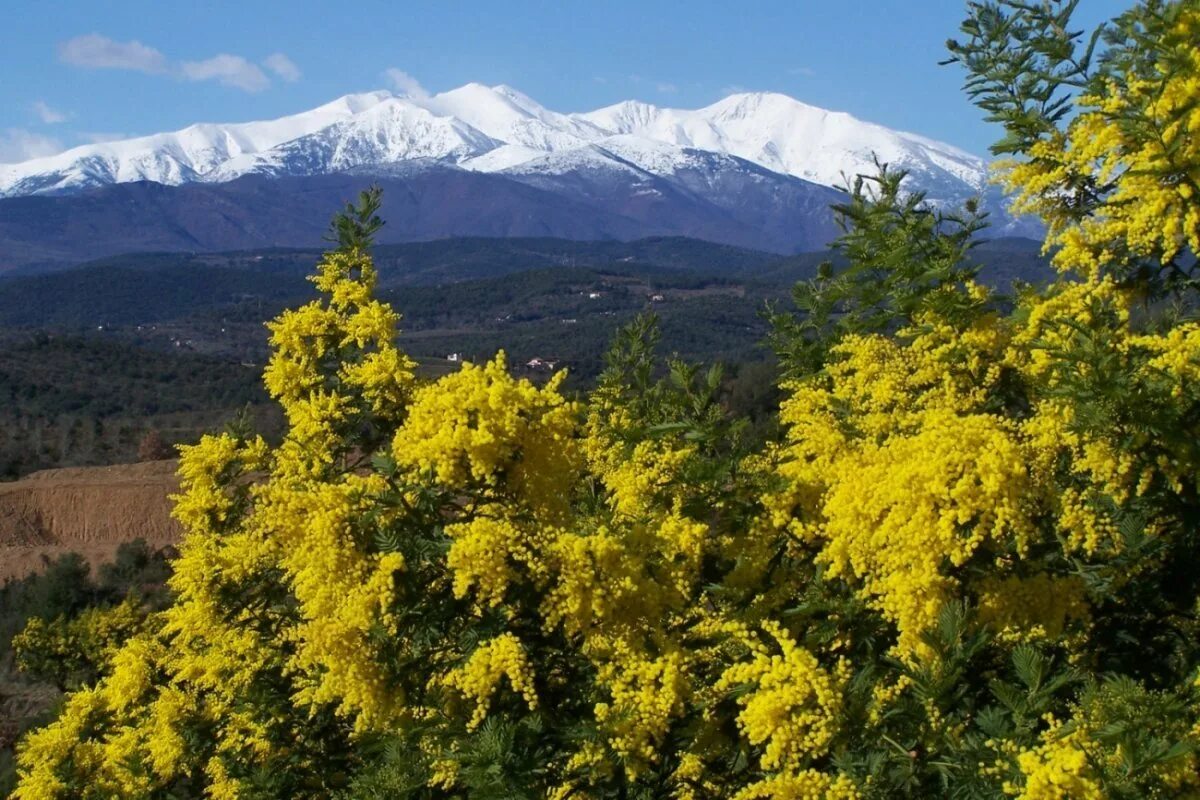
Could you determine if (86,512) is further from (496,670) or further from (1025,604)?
(1025,604)

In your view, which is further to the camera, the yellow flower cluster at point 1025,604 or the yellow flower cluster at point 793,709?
the yellow flower cluster at point 1025,604

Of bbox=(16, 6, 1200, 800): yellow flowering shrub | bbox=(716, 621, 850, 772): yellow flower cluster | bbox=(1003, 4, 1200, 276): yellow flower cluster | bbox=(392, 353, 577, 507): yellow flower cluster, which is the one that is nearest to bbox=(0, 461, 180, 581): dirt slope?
bbox=(16, 6, 1200, 800): yellow flowering shrub

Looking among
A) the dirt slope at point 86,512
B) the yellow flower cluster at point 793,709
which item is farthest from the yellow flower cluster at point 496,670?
the dirt slope at point 86,512

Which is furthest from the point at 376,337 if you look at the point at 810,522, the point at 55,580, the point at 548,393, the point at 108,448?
the point at 108,448

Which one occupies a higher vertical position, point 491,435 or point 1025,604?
point 491,435

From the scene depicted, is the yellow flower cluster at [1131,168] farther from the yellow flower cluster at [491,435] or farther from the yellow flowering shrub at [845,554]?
the yellow flower cluster at [491,435]

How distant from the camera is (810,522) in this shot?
8.21 metres

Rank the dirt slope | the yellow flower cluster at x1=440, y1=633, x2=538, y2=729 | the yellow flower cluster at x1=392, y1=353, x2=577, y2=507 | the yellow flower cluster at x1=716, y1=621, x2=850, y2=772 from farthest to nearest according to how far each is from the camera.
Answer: the dirt slope → the yellow flower cluster at x1=392, y1=353, x2=577, y2=507 → the yellow flower cluster at x1=440, y1=633, x2=538, y2=729 → the yellow flower cluster at x1=716, y1=621, x2=850, y2=772

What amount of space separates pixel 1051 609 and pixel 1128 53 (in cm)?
417

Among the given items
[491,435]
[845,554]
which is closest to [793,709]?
[845,554]

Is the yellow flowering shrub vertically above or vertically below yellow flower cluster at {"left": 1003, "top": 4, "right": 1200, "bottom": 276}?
below

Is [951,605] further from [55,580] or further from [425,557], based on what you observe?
[55,580]

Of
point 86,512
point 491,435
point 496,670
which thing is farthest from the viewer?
point 86,512

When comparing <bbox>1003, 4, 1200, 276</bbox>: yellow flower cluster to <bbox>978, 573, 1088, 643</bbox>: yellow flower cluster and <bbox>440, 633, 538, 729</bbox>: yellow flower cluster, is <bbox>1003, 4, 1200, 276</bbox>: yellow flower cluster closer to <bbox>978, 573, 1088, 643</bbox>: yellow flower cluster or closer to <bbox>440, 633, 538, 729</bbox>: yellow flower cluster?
<bbox>978, 573, 1088, 643</bbox>: yellow flower cluster
